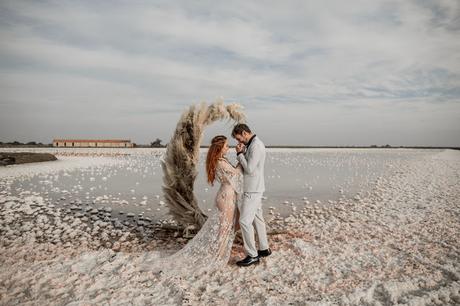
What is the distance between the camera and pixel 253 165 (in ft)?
22.1

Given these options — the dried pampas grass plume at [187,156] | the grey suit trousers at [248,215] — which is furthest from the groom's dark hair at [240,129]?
the dried pampas grass plume at [187,156]

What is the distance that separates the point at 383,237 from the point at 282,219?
337cm

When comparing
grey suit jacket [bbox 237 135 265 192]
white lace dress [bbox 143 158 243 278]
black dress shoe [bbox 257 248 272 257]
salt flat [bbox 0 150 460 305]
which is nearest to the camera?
salt flat [bbox 0 150 460 305]

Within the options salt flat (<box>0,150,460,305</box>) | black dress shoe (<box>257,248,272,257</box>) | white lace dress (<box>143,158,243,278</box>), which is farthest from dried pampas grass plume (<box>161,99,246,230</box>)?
black dress shoe (<box>257,248,272,257</box>)

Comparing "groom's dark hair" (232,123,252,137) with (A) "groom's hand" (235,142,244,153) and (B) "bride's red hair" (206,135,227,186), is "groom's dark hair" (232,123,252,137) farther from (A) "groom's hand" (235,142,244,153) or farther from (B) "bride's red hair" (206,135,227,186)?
(B) "bride's red hair" (206,135,227,186)

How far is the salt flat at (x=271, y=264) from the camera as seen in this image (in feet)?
18.5

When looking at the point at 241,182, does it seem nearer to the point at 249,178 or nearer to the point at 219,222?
the point at 249,178

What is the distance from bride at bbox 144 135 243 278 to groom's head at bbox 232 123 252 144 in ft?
1.21

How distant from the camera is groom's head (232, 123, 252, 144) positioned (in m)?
6.80

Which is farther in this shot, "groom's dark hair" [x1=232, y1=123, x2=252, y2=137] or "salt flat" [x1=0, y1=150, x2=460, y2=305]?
"groom's dark hair" [x1=232, y1=123, x2=252, y2=137]

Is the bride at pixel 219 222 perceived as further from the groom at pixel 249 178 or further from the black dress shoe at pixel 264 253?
the black dress shoe at pixel 264 253

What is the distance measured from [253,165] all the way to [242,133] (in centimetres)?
64

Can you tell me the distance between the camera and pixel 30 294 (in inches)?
226

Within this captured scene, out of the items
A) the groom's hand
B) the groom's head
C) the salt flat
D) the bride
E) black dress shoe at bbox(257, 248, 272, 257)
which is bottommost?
the salt flat
